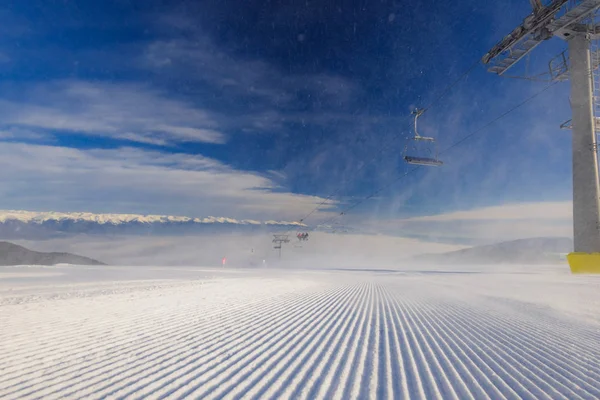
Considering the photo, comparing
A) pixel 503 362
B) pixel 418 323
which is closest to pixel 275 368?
pixel 503 362

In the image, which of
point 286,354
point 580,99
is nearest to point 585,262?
point 580,99

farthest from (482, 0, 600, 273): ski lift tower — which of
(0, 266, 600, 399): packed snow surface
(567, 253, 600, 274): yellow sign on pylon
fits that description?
(0, 266, 600, 399): packed snow surface

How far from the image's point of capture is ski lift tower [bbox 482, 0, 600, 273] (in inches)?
835

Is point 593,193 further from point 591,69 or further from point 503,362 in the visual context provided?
point 503,362

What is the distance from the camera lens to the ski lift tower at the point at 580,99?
21203 millimetres

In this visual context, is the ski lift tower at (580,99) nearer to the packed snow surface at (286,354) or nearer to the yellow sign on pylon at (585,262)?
the yellow sign on pylon at (585,262)

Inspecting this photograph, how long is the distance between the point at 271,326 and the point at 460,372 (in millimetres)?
4452

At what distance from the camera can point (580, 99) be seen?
23000 mm

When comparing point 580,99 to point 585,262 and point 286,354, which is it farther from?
point 286,354

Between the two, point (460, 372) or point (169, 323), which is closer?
point (460, 372)

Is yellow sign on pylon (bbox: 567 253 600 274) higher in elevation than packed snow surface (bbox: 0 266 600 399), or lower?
higher

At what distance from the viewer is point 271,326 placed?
8.66 metres

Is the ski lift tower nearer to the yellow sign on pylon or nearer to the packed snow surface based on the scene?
the yellow sign on pylon

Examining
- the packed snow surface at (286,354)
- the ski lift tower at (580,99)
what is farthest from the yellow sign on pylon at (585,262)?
the packed snow surface at (286,354)
